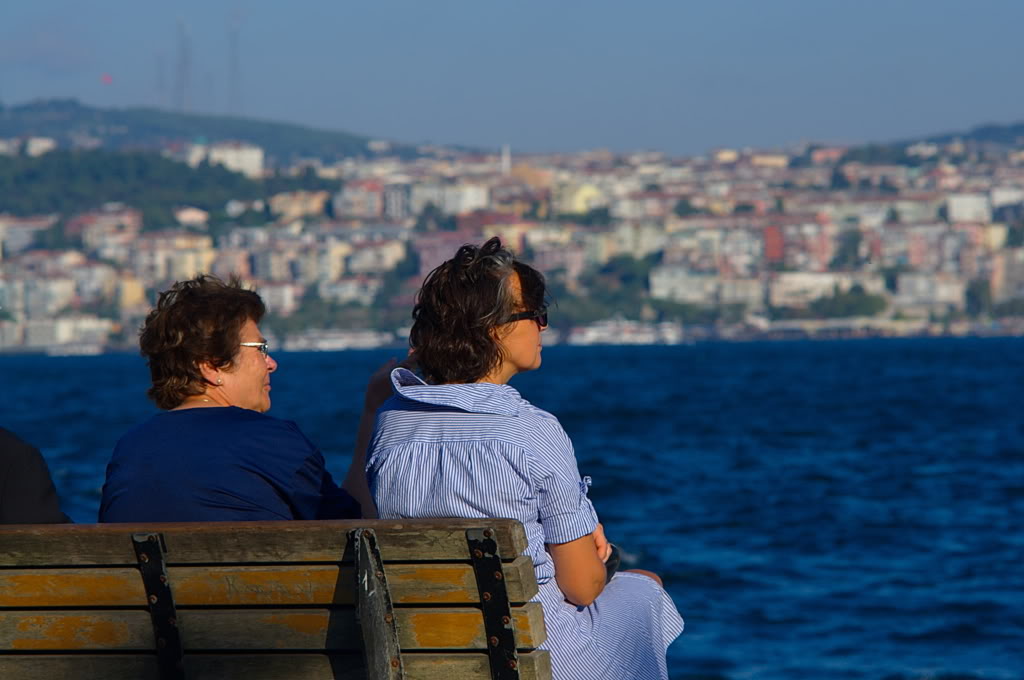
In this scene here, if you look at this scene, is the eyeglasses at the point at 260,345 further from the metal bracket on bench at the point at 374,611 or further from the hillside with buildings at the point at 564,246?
the hillside with buildings at the point at 564,246

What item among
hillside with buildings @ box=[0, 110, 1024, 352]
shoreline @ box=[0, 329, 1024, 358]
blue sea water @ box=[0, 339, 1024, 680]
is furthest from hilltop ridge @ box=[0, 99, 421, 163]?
blue sea water @ box=[0, 339, 1024, 680]

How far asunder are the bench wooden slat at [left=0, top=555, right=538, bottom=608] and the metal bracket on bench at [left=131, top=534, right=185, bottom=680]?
0.01 metres

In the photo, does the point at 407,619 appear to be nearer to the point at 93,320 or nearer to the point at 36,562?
the point at 36,562

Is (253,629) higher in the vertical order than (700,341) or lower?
higher

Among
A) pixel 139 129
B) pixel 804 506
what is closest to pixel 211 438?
pixel 804 506

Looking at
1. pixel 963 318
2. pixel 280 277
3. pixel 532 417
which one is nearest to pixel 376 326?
pixel 280 277

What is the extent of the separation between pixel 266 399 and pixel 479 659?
0.77m

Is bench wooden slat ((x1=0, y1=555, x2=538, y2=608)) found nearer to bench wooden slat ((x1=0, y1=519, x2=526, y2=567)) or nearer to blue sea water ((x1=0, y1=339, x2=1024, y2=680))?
bench wooden slat ((x1=0, y1=519, x2=526, y2=567))

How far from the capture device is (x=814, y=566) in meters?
8.86

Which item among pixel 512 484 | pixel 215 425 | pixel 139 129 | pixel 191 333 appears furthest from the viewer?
pixel 139 129

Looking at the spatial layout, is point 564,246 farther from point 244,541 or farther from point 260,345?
point 244,541

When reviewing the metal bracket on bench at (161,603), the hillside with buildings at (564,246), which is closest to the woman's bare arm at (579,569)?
the metal bracket on bench at (161,603)

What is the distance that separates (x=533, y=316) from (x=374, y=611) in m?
0.64

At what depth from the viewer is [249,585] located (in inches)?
84.7
